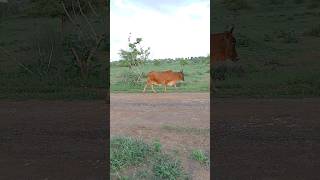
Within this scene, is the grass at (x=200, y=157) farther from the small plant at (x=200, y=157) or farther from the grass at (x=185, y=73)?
the grass at (x=185, y=73)

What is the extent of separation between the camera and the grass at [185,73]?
4.82 m

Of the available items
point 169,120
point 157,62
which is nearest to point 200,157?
point 169,120

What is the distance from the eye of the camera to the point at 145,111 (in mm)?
4520

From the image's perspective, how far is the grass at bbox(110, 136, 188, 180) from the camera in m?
3.37
